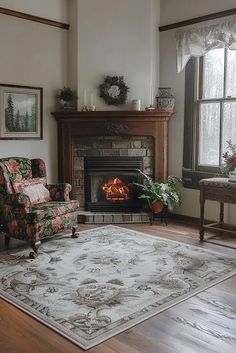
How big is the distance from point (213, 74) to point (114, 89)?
4.53 feet

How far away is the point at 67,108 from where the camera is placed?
5.53 m

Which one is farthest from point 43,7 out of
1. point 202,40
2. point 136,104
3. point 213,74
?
point 213,74

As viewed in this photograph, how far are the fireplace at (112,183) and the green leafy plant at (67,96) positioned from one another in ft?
2.75

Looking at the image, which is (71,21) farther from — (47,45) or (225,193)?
(225,193)

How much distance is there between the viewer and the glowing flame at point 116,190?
5.86 metres

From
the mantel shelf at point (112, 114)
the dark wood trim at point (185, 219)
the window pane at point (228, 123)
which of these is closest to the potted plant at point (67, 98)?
the mantel shelf at point (112, 114)

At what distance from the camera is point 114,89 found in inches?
220

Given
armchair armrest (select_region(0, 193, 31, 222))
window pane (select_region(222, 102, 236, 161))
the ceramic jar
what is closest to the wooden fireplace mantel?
the ceramic jar

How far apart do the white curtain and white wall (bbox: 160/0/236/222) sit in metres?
0.19

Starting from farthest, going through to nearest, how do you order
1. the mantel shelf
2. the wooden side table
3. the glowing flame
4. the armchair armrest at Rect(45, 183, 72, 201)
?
the glowing flame < the mantel shelf < the armchair armrest at Rect(45, 183, 72, 201) < the wooden side table

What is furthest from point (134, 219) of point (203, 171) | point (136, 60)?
point (136, 60)

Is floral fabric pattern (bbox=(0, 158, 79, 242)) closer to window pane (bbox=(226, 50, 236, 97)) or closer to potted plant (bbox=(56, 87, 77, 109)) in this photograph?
potted plant (bbox=(56, 87, 77, 109))

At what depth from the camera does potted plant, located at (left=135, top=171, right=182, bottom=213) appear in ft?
17.5

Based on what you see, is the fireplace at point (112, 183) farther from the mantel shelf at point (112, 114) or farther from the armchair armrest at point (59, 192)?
the armchair armrest at point (59, 192)
